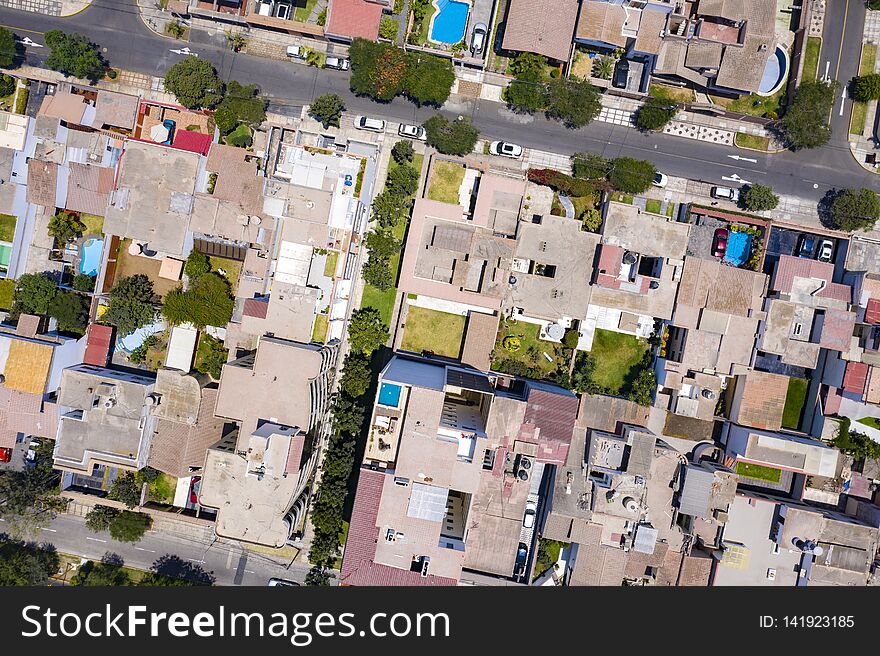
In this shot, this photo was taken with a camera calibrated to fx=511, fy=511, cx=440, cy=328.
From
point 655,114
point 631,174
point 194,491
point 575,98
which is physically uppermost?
point 655,114

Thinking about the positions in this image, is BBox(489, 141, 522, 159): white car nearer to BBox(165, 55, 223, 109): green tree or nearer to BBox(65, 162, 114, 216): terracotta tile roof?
BBox(165, 55, 223, 109): green tree

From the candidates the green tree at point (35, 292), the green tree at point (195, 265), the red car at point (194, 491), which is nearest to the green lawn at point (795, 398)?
the red car at point (194, 491)

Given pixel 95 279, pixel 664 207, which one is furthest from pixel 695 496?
pixel 95 279

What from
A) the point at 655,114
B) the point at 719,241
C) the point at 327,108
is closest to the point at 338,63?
the point at 327,108

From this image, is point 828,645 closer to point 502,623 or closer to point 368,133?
point 502,623

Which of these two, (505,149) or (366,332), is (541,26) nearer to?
(505,149)

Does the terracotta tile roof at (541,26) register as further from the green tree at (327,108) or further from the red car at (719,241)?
the red car at (719,241)
